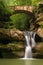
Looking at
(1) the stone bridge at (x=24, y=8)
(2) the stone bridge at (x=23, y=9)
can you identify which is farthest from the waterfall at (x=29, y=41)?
(1) the stone bridge at (x=24, y=8)

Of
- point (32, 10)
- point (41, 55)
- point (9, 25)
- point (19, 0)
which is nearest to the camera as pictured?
point (41, 55)

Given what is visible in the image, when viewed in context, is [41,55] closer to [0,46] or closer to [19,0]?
[0,46]

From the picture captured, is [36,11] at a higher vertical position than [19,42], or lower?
higher

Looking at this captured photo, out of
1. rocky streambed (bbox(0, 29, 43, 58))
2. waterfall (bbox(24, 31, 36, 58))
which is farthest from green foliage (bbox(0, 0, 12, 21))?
waterfall (bbox(24, 31, 36, 58))

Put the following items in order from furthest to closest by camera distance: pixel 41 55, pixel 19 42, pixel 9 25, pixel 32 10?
pixel 32 10 → pixel 9 25 → pixel 19 42 → pixel 41 55

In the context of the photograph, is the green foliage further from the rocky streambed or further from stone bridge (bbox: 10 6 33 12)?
the rocky streambed

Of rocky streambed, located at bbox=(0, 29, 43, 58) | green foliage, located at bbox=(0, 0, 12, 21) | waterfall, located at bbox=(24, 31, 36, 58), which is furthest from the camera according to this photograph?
green foliage, located at bbox=(0, 0, 12, 21)

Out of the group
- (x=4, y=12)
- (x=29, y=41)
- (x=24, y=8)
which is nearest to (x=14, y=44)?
(x=29, y=41)

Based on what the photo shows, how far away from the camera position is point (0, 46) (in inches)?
506

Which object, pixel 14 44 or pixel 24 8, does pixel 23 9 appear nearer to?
pixel 24 8

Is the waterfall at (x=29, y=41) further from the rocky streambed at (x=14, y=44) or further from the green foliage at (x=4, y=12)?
the green foliage at (x=4, y=12)

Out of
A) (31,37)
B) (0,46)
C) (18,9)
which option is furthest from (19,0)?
(0,46)

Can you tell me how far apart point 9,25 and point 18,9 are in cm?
131

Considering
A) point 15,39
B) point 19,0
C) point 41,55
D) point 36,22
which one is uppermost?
point 19,0
